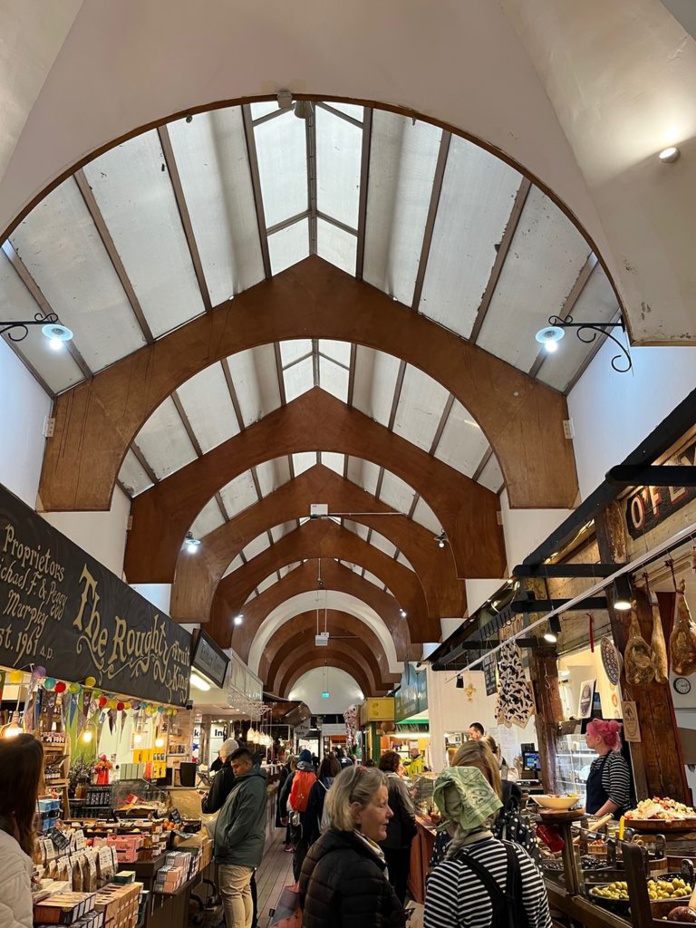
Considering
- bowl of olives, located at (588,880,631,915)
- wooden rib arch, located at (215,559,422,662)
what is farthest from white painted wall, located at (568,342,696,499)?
wooden rib arch, located at (215,559,422,662)

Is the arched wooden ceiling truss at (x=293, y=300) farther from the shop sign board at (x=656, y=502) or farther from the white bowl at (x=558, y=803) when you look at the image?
the white bowl at (x=558, y=803)

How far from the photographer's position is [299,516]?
476 inches

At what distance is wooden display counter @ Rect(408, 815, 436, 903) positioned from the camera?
7051 mm

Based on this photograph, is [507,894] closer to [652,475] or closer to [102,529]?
[652,475]

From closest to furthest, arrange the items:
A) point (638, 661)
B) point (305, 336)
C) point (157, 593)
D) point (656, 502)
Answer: point (638, 661)
point (656, 502)
point (305, 336)
point (157, 593)

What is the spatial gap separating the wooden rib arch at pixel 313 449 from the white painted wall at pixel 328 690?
99.9 feet

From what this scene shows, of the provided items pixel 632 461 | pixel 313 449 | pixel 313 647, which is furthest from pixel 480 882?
pixel 313 647

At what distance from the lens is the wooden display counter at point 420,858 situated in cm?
705

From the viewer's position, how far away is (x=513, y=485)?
608cm

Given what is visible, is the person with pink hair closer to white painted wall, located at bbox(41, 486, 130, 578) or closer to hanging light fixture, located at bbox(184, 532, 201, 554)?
white painted wall, located at bbox(41, 486, 130, 578)

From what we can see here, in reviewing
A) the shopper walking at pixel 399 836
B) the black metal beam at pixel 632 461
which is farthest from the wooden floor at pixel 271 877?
the black metal beam at pixel 632 461

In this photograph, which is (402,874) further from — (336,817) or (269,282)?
(269,282)

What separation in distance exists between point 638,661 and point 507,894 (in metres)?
3.01

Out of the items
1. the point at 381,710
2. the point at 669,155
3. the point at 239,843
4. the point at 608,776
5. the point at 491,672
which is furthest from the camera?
the point at 381,710
